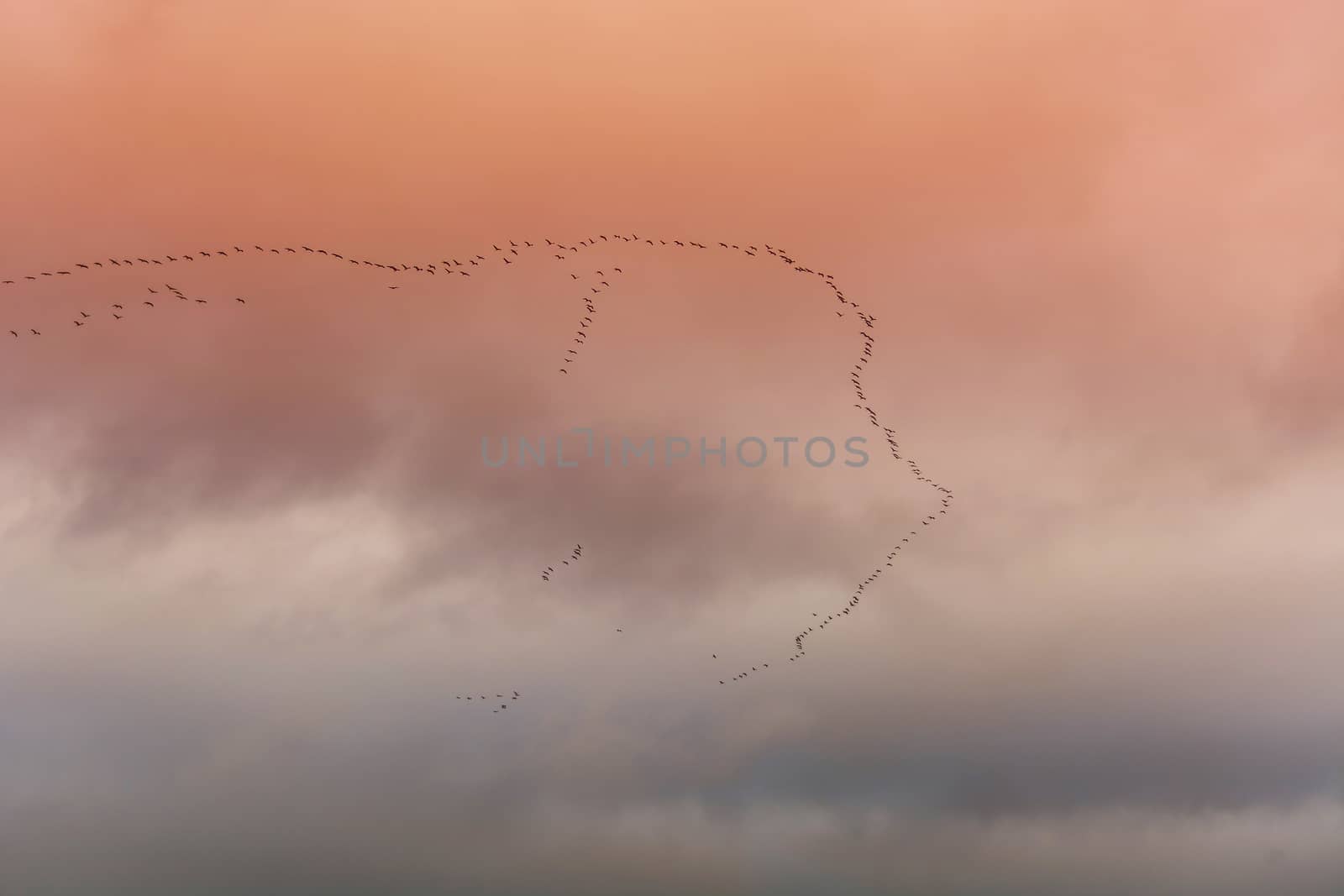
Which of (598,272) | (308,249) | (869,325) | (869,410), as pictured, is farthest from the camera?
(869,410)

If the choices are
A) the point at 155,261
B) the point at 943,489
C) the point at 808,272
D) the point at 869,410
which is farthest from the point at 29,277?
the point at 943,489

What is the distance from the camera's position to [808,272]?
547ft

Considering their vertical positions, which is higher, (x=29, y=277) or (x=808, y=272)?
(x=808, y=272)

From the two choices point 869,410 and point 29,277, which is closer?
point 29,277

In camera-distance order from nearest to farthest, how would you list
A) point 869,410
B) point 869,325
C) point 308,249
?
point 308,249 < point 869,325 < point 869,410

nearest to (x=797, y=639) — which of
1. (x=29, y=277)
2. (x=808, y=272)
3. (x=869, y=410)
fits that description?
(x=869, y=410)

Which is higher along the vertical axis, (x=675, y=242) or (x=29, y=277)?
A: (x=675, y=242)

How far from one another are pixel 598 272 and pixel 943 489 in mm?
57350

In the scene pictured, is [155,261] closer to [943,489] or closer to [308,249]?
[308,249]

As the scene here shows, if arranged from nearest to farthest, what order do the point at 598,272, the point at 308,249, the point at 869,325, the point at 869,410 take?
the point at 308,249
the point at 598,272
the point at 869,325
the point at 869,410

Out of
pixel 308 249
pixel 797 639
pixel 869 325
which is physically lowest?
pixel 797 639

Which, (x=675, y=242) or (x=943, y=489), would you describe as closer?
(x=675, y=242)

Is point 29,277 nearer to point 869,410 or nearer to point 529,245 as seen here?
point 529,245

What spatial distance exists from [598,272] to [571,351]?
9.89m
